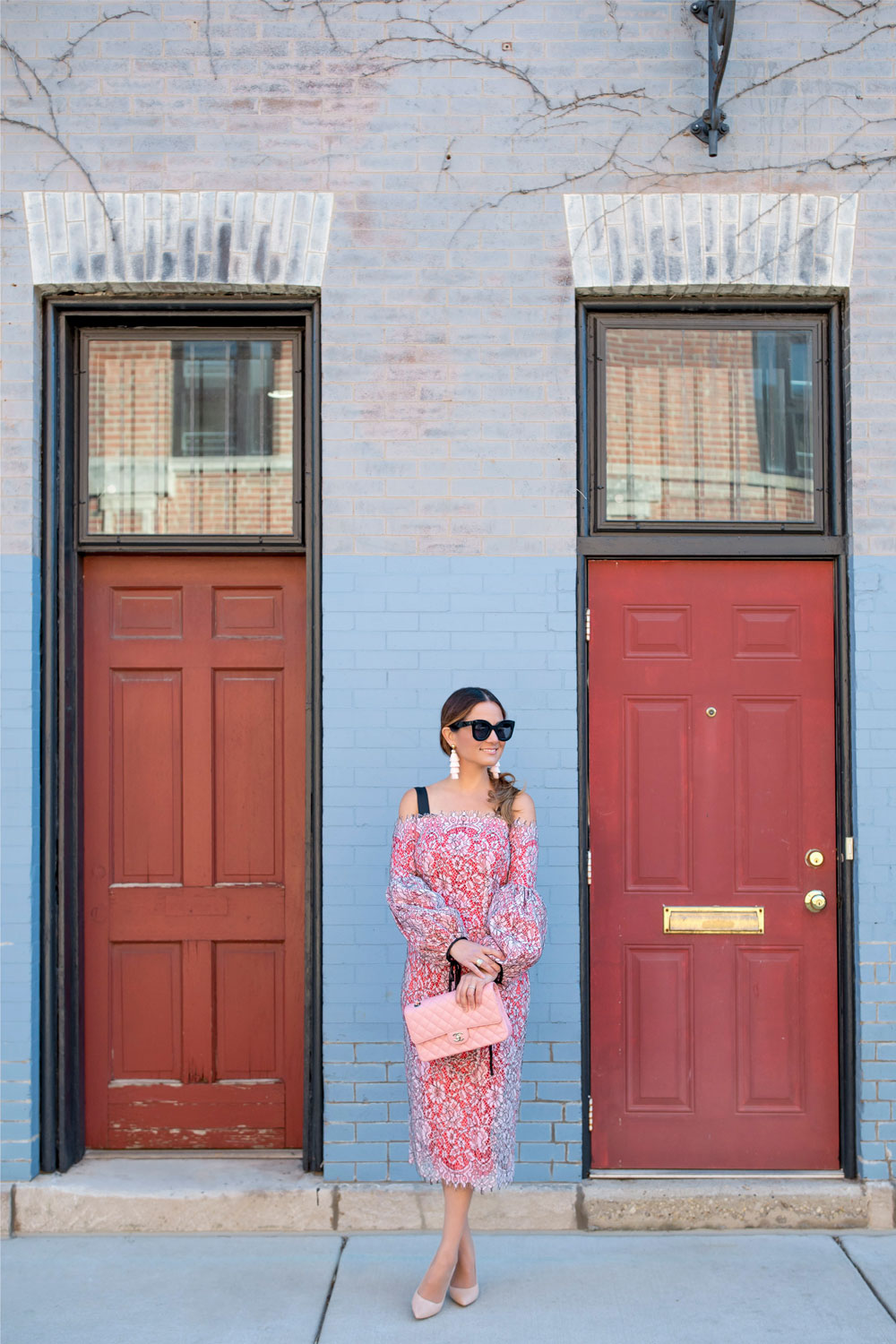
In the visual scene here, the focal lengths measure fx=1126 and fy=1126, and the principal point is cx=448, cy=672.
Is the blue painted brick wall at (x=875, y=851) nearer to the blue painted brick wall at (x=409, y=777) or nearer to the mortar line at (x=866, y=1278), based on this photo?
the mortar line at (x=866, y=1278)

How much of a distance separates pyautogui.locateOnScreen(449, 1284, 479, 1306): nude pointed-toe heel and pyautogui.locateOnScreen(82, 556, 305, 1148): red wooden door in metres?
1.18

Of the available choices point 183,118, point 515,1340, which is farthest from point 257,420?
point 515,1340

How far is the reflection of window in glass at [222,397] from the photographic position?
474 centimetres

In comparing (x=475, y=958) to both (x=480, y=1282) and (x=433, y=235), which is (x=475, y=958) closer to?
(x=480, y=1282)

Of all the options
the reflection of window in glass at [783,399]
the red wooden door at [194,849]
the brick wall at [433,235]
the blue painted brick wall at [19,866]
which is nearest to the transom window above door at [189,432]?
the red wooden door at [194,849]

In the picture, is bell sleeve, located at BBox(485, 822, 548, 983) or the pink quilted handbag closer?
the pink quilted handbag

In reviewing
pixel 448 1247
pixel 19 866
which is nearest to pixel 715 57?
pixel 19 866

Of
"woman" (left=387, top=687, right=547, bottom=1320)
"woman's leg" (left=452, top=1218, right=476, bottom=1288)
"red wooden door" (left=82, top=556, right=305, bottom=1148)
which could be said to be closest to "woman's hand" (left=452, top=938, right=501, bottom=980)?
"woman" (left=387, top=687, right=547, bottom=1320)

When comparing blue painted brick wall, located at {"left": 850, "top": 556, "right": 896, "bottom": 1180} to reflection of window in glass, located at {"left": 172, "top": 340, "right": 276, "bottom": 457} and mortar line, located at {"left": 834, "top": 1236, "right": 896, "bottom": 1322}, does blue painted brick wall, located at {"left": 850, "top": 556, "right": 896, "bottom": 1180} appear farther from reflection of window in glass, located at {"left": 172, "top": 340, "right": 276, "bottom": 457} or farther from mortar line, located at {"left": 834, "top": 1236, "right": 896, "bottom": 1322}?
reflection of window in glass, located at {"left": 172, "top": 340, "right": 276, "bottom": 457}

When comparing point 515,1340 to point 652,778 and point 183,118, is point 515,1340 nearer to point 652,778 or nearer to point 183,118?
point 652,778

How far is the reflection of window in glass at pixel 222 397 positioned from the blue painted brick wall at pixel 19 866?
871mm

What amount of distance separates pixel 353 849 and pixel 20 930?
1352 mm

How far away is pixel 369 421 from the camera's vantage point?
4.47 meters

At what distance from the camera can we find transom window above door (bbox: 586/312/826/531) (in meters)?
4.62
